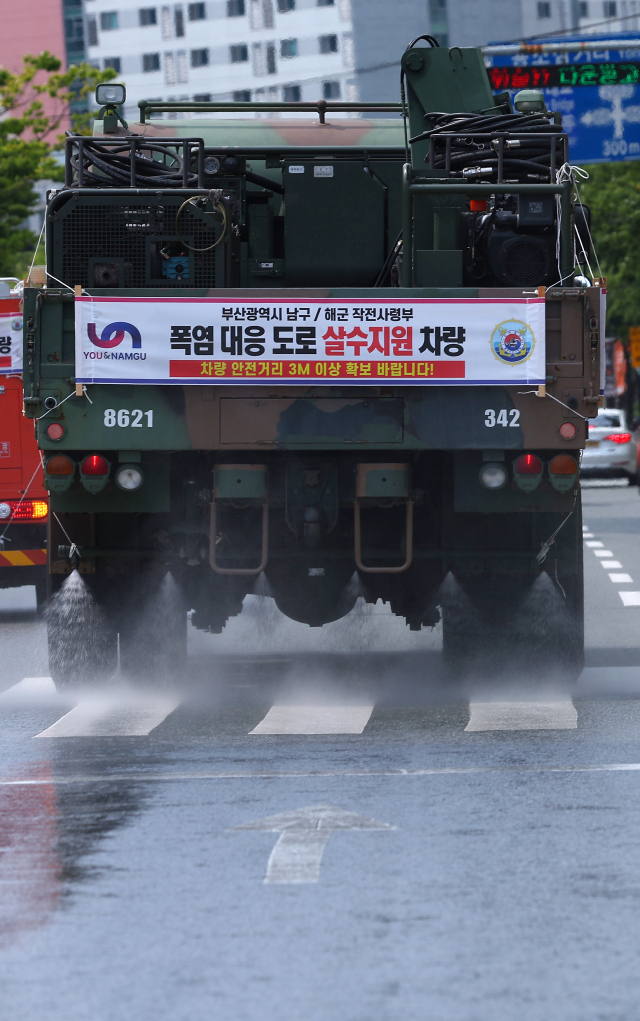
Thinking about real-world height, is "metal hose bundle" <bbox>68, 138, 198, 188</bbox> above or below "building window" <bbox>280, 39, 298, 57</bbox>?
below

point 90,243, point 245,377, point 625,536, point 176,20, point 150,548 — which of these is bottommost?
point 625,536

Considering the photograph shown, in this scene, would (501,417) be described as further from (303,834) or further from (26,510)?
(26,510)

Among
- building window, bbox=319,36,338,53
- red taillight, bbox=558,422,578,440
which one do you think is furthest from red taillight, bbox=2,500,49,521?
building window, bbox=319,36,338,53

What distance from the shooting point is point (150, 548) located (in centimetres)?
1123

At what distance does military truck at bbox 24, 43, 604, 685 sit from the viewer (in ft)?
34.3

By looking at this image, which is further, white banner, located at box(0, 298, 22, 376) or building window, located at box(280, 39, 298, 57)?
building window, located at box(280, 39, 298, 57)

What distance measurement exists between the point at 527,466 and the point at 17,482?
7.56 m

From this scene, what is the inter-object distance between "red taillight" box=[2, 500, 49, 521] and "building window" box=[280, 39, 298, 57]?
314ft

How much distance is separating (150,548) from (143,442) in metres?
0.89

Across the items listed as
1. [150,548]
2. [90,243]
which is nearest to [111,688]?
[150,548]

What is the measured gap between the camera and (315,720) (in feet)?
34.2

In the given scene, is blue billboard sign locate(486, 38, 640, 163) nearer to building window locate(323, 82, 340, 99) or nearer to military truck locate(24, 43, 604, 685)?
military truck locate(24, 43, 604, 685)

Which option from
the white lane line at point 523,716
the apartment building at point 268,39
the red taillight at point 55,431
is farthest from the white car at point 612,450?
the apartment building at point 268,39

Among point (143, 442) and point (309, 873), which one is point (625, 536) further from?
point (309, 873)
